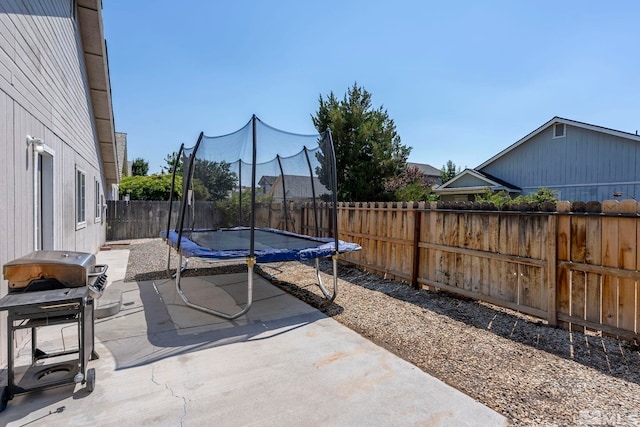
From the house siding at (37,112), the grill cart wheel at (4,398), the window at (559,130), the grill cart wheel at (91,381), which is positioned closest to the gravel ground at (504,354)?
the grill cart wheel at (91,381)

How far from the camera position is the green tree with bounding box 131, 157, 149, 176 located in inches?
1631

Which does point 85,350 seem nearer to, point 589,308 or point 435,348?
point 435,348

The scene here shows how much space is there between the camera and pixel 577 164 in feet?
39.2

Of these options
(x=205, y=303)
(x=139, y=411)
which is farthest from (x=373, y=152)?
(x=139, y=411)

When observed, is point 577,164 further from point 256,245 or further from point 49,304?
point 49,304

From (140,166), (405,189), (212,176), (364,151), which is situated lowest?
(212,176)

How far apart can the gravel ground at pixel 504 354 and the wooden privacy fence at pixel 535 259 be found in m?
0.20

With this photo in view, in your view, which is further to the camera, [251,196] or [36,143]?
[251,196]

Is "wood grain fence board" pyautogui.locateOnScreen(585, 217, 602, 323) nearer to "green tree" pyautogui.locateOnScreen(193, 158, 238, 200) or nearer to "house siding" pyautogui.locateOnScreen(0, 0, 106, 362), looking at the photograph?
"green tree" pyautogui.locateOnScreen(193, 158, 238, 200)

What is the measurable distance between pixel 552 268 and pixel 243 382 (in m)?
3.27

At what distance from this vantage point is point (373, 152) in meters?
13.1

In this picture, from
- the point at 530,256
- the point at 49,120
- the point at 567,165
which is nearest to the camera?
the point at 530,256

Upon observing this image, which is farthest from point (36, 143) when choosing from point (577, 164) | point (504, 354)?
point (577, 164)

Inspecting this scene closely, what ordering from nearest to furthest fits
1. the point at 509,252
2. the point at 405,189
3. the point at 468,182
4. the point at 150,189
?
1. the point at 509,252
2. the point at 405,189
3. the point at 468,182
4. the point at 150,189
